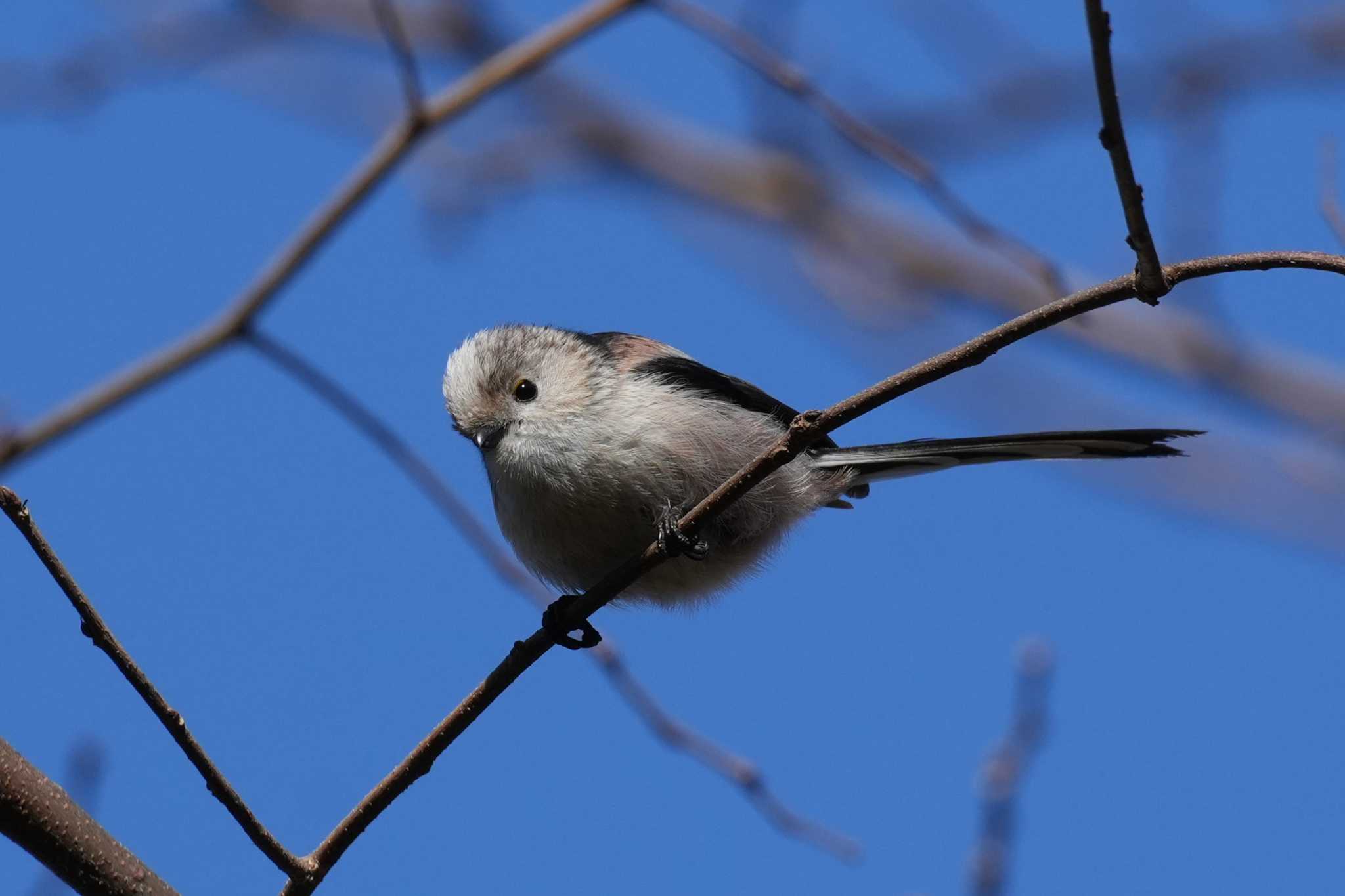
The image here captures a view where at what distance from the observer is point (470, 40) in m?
5.49

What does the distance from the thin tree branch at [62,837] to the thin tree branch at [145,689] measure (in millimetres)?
157

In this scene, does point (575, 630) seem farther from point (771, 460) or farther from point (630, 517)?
point (771, 460)

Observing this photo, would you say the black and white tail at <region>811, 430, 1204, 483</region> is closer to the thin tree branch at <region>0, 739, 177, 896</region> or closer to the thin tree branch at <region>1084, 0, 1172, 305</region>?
the thin tree branch at <region>1084, 0, 1172, 305</region>

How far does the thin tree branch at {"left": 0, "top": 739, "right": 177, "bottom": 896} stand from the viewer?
2.03 metres

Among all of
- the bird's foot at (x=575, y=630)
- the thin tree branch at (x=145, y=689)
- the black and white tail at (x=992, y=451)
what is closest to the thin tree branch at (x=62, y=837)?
the thin tree branch at (x=145, y=689)

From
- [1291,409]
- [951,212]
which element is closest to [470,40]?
[951,212]

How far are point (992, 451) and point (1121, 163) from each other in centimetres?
158

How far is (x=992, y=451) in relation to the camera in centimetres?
336

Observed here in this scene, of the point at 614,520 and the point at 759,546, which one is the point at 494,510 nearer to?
the point at 614,520

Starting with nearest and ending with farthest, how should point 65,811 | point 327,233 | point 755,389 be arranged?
point 65,811, point 327,233, point 755,389

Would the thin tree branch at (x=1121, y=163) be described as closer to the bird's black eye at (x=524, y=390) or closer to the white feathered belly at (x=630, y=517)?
the white feathered belly at (x=630, y=517)

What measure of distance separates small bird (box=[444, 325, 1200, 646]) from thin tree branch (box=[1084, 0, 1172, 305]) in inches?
46.0

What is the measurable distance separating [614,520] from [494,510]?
0.48m

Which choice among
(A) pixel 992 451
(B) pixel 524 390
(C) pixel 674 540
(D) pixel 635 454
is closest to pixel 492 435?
(B) pixel 524 390
